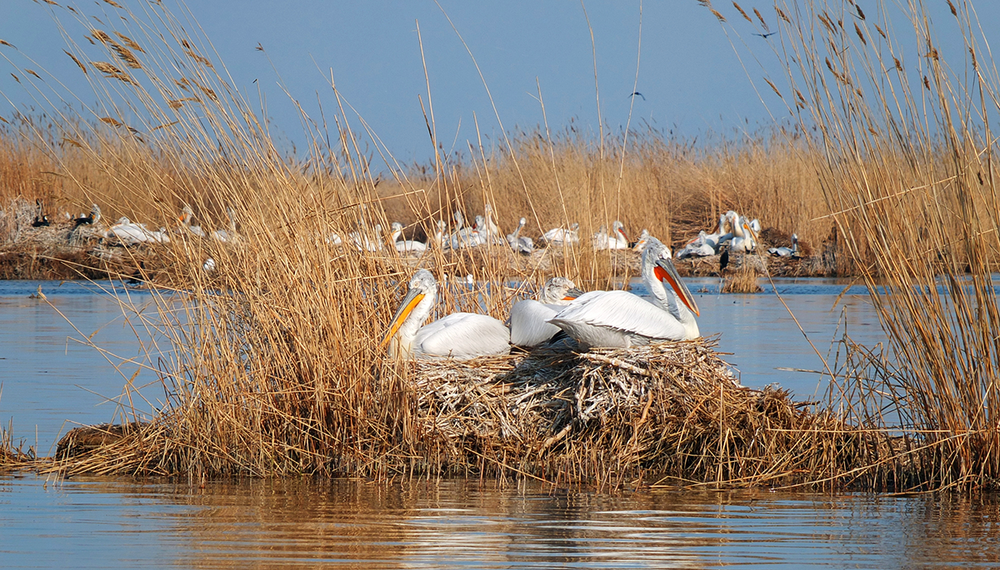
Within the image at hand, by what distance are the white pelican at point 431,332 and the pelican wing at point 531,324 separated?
0.10m

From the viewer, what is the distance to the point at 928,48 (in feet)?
16.1

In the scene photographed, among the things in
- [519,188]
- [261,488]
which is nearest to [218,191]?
[261,488]

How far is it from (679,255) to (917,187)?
18140mm

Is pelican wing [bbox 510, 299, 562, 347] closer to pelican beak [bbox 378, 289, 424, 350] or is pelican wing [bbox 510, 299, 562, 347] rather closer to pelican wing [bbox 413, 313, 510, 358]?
pelican wing [bbox 413, 313, 510, 358]

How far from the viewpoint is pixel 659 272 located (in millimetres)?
6617

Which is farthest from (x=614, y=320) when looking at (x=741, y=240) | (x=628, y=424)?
(x=741, y=240)

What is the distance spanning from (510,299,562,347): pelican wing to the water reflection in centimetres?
96

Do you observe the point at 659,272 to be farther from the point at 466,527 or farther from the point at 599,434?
the point at 466,527

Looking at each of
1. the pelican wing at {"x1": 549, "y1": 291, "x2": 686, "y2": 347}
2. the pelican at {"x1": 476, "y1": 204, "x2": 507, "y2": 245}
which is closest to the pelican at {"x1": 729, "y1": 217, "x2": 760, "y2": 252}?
the pelican at {"x1": 476, "y1": 204, "x2": 507, "y2": 245}

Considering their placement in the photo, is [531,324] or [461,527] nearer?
[461,527]

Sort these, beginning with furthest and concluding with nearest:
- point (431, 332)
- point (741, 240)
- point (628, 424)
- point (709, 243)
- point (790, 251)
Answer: point (709, 243) < point (790, 251) < point (741, 240) < point (431, 332) < point (628, 424)

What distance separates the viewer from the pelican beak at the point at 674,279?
6.25m

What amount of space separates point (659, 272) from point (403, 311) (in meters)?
1.73

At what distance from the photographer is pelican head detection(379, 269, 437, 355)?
573cm
